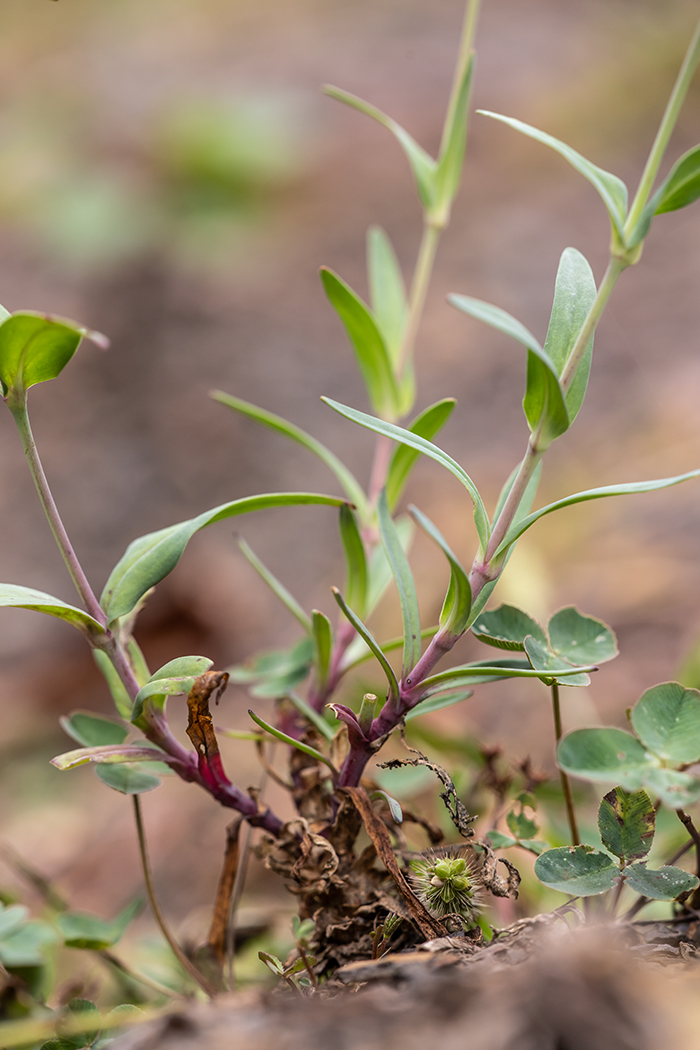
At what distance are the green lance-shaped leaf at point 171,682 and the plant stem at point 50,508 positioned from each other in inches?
2.3

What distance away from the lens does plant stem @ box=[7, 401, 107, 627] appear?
0.49 meters

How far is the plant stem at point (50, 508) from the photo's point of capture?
49 cm

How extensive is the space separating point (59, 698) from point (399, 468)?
6.41ft

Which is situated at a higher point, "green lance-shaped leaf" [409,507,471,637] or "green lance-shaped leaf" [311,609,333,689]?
"green lance-shaped leaf" [409,507,471,637]

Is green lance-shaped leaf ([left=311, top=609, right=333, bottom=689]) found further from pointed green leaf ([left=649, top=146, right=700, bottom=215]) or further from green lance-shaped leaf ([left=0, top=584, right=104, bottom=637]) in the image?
pointed green leaf ([left=649, top=146, right=700, bottom=215])

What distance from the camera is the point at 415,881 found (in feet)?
1.89

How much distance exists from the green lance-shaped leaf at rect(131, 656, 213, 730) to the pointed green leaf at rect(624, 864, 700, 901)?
Result: 0.32 metres

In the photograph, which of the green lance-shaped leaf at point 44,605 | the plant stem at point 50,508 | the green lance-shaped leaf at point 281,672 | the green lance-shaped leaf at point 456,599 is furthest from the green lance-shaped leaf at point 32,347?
the green lance-shaped leaf at point 281,672

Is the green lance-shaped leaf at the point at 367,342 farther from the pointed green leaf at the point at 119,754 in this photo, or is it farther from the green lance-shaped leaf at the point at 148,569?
the pointed green leaf at the point at 119,754

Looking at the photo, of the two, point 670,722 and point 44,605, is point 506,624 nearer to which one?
point 670,722

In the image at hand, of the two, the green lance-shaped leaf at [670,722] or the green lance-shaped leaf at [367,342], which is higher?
the green lance-shaped leaf at [367,342]

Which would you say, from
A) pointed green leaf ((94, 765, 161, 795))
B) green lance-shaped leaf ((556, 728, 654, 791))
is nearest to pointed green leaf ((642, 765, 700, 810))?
green lance-shaped leaf ((556, 728, 654, 791))

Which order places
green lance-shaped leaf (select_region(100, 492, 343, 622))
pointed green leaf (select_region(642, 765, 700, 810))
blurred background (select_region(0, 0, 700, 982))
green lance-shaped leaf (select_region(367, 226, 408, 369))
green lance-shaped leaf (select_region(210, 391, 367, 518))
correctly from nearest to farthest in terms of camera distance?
1. pointed green leaf (select_region(642, 765, 700, 810))
2. green lance-shaped leaf (select_region(100, 492, 343, 622))
3. green lance-shaped leaf (select_region(210, 391, 367, 518))
4. green lance-shaped leaf (select_region(367, 226, 408, 369))
5. blurred background (select_region(0, 0, 700, 982))

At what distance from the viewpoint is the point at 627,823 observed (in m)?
0.52
